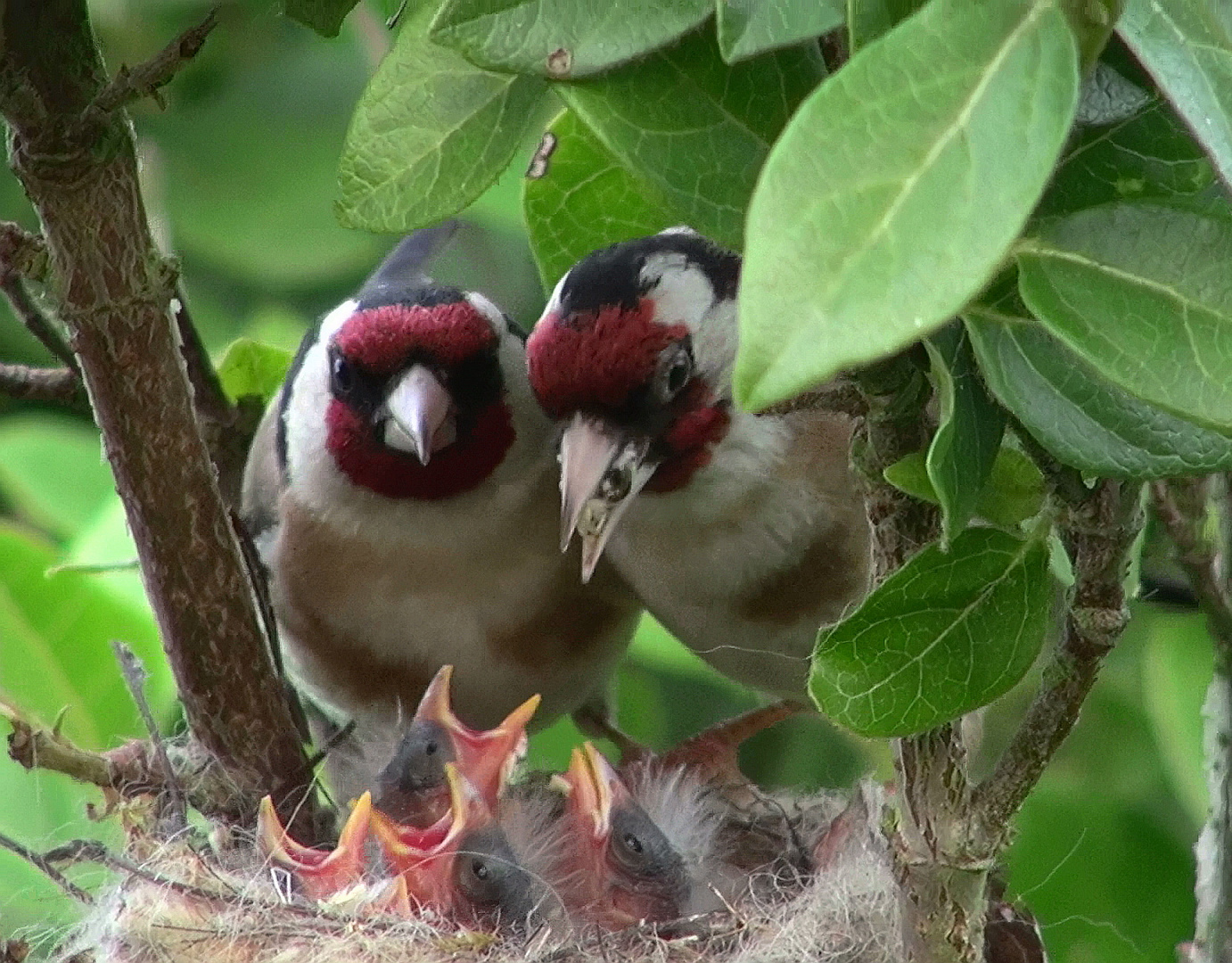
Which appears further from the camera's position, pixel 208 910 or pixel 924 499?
pixel 208 910

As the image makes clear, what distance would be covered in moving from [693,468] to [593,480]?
0.28 m

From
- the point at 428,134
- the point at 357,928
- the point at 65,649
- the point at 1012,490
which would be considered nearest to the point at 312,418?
the point at 65,649

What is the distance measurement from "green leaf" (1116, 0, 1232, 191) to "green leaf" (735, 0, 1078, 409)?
0.06 meters

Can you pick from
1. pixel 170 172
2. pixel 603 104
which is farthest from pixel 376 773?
pixel 170 172

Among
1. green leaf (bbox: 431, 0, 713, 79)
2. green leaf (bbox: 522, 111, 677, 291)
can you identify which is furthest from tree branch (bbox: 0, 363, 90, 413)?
green leaf (bbox: 431, 0, 713, 79)

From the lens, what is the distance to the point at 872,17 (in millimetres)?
812

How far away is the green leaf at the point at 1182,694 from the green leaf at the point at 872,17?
4.25 ft

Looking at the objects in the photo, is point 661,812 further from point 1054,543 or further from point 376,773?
point 1054,543

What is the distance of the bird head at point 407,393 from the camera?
1993 mm

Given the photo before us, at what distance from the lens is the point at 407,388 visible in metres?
1.99

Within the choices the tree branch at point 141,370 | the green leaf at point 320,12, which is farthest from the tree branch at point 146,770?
the green leaf at point 320,12

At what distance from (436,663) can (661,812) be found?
0.34 m

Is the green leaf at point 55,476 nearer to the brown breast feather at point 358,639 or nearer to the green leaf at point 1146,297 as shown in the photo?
the brown breast feather at point 358,639

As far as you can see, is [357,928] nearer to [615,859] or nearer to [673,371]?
[615,859]
